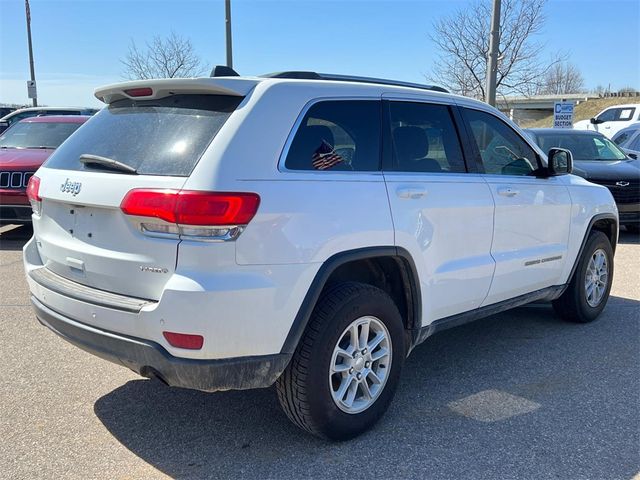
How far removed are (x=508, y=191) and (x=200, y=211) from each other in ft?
7.98

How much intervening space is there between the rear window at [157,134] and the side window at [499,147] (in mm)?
1966

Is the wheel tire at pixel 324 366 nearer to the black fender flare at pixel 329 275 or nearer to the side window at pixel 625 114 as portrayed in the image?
the black fender flare at pixel 329 275

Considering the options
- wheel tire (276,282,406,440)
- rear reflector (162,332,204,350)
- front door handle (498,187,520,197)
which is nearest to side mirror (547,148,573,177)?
front door handle (498,187,520,197)

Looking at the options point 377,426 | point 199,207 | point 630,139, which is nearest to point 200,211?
point 199,207

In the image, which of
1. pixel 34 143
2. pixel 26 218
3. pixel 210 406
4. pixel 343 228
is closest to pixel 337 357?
pixel 343 228

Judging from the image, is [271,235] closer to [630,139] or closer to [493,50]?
[493,50]

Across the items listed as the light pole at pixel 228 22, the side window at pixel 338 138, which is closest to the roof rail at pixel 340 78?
the side window at pixel 338 138

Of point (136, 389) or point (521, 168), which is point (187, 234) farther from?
point (521, 168)

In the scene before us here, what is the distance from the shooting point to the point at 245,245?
2.77 m

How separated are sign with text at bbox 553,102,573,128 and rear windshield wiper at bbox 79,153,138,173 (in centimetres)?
1428

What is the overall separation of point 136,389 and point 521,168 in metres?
3.14

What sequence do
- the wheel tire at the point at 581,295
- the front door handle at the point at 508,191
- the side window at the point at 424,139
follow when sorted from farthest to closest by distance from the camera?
the wheel tire at the point at 581,295 < the front door handle at the point at 508,191 < the side window at the point at 424,139

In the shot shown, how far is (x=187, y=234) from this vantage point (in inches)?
108

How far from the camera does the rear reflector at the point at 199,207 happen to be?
271cm
